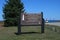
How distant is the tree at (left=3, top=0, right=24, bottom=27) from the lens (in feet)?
129

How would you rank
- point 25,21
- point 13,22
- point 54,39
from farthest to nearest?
1. point 13,22
2. point 25,21
3. point 54,39

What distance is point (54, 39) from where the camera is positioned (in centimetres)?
1375

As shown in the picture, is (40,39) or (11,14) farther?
(11,14)

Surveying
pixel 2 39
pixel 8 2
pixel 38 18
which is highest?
pixel 8 2

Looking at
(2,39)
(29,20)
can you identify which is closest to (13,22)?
(29,20)

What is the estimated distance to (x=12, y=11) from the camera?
39.7 meters

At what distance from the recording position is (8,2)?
39906 mm

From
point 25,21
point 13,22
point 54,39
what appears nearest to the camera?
point 54,39

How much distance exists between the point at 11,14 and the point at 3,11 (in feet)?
5.65

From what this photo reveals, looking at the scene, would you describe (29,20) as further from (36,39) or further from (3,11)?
(3,11)

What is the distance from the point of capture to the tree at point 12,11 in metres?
39.3

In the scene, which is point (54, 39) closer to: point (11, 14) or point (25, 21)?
point (25, 21)

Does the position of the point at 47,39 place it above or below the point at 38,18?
below

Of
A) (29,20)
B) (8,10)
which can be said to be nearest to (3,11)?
(8,10)
